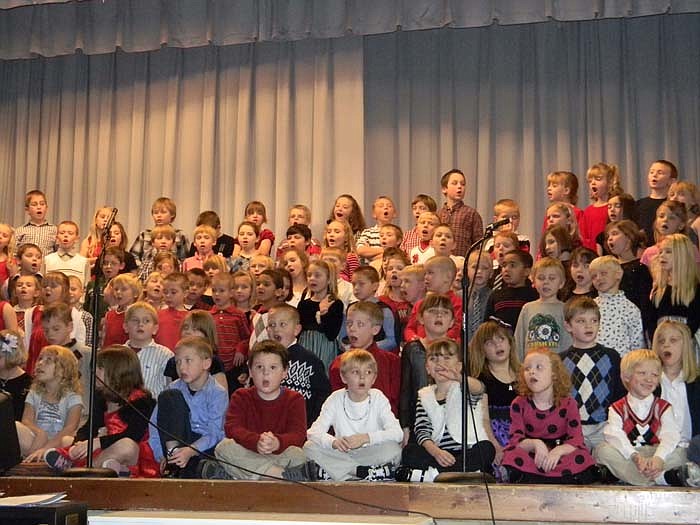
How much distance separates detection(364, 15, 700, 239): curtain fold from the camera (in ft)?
31.2

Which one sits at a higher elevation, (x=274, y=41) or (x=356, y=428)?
(x=274, y=41)

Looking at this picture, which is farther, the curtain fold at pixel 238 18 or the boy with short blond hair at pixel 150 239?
the curtain fold at pixel 238 18

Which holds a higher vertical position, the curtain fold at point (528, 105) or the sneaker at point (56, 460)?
the curtain fold at point (528, 105)

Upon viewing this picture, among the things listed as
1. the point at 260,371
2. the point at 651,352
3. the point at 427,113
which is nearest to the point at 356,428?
the point at 260,371

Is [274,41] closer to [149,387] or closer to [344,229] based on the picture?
[344,229]

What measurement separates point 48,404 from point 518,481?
2.78m

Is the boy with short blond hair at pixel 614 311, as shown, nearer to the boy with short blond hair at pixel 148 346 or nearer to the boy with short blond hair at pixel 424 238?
the boy with short blond hair at pixel 424 238

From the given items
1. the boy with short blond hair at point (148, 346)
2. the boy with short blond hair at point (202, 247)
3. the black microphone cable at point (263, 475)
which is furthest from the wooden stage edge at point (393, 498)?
the boy with short blond hair at point (202, 247)

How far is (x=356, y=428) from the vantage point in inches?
213

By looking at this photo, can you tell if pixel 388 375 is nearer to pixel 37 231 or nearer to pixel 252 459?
pixel 252 459

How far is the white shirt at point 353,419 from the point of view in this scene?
5.37 metres

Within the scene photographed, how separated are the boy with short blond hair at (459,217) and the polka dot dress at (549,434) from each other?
3.09 meters

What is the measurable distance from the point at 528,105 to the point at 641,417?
5.11m

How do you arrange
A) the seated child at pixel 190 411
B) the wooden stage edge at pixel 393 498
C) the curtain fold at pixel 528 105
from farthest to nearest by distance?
the curtain fold at pixel 528 105 < the seated child at pixel 190 411 < the wooden stage edge at pixel 393 498
